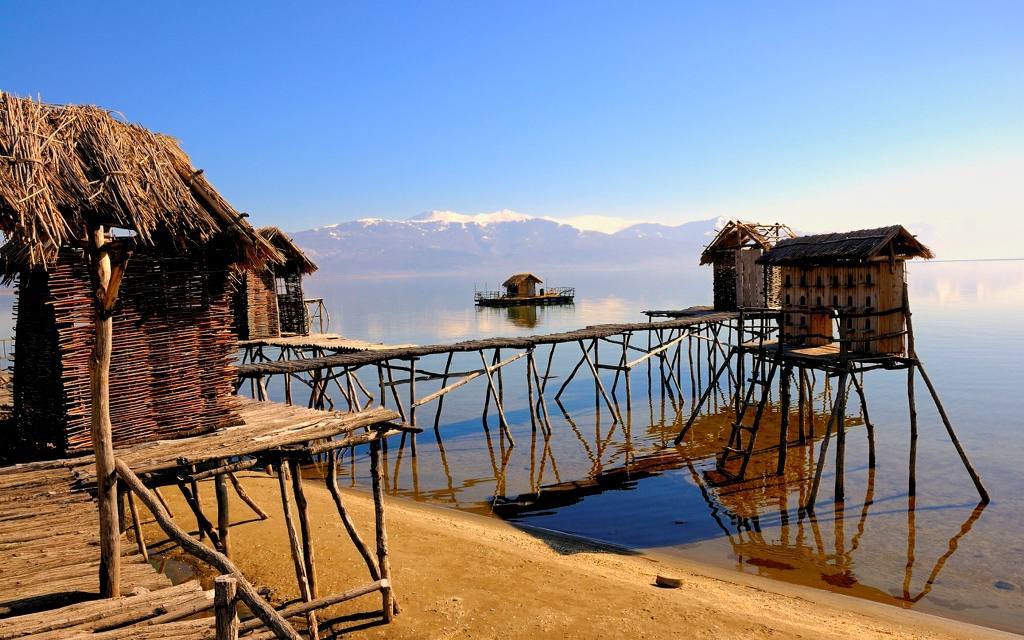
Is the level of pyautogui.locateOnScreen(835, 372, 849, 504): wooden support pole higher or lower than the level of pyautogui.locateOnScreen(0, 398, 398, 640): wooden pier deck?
lower

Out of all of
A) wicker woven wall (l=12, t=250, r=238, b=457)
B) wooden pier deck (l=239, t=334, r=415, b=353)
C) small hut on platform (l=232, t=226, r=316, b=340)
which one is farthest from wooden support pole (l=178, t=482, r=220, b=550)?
small hut on platform (l=232, t=226, r=316, b=340)

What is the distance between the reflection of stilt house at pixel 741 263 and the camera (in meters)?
30.5

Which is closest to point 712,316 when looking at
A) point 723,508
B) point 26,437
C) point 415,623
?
point 723,508

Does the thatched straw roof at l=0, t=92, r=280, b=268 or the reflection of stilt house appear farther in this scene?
the reflection of stilt house

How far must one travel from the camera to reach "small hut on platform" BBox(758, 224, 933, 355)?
14.2m

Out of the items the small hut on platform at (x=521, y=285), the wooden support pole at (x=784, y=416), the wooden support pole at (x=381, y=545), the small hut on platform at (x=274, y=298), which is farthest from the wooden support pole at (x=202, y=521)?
the small hut on platform at (x=521, y=285)

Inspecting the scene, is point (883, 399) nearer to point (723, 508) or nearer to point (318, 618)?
point (723, 508)

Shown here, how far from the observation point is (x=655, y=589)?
32.8ft

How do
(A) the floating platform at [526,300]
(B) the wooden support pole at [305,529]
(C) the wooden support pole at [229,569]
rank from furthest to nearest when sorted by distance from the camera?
→ 1. (A) the floating platform at [526,300]
2. (B) the wooden support pole at [305,529]
3. (C) the wooden support pole at [229,569]

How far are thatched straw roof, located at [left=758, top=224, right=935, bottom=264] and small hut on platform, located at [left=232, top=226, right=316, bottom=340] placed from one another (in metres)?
18.2

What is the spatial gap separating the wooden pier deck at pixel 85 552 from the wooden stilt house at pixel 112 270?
0.66 metres

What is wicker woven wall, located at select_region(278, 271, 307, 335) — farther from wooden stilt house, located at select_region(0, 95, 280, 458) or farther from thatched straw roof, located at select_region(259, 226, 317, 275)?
wooden stilt house, located at select_region(0, 95, 280, 458)

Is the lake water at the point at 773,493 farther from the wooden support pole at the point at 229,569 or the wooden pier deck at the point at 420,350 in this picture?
the wooden support pole at the point at 229,569

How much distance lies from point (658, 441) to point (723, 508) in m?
6.43
